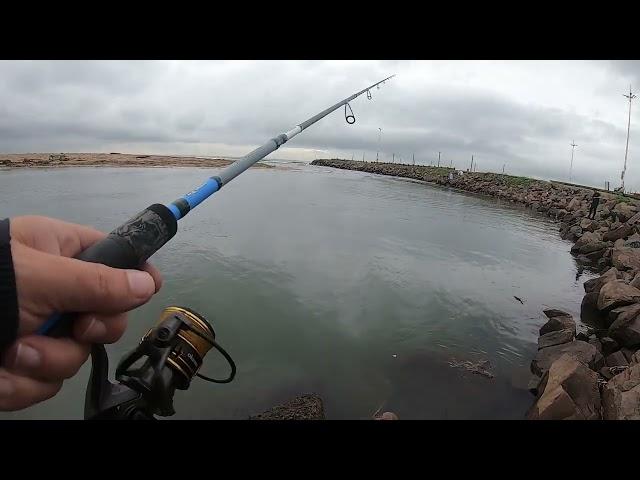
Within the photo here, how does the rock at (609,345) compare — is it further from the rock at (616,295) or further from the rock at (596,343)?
the rock at (616,295)

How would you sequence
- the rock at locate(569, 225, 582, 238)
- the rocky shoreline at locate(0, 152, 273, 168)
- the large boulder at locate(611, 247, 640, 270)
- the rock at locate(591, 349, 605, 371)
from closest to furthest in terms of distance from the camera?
the rock at locate(591, 349, 605, 371)
the large boulder at locate(611, 247, 640, 270)
the rock at locate(569, 225, 582, 238)
the rocky shoreline at locate(0, 152, 273, 168)

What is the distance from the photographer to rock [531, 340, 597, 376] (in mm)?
4723

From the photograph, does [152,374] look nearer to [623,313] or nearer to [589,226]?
[623,313]

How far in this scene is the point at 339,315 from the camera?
5.87 metres

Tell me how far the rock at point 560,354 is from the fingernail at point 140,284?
4891 mm

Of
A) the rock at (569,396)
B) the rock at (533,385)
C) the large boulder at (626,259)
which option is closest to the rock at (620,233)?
the large boulder at (626,259)

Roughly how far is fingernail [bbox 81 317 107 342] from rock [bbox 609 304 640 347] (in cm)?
622

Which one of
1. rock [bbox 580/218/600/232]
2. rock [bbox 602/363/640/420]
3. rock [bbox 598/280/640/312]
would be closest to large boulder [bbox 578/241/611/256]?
rock [bbox 580/218/600/232]

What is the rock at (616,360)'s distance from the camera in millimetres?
4769

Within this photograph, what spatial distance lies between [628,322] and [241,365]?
5187mm

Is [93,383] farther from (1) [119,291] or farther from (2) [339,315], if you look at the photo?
(2) [339,315]

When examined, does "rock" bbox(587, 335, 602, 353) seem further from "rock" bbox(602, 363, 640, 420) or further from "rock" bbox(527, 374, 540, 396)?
"rock" bbox(602, 363, 640, 420)
